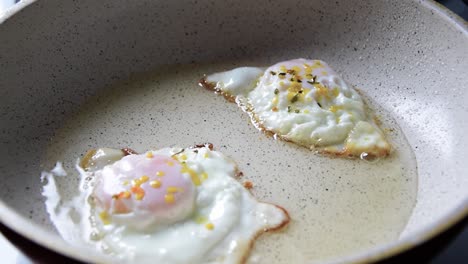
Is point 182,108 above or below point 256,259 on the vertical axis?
above

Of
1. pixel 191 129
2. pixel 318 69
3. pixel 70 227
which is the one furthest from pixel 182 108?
pixel 70 227

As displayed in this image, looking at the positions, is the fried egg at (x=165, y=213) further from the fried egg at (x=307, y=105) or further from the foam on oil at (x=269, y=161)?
the fried egg at (x=307, y=105)

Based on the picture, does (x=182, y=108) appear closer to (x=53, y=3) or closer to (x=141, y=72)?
(x=141, y=72)

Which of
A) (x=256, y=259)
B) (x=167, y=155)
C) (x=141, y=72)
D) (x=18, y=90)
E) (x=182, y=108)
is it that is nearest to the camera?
(x=256, y=259)

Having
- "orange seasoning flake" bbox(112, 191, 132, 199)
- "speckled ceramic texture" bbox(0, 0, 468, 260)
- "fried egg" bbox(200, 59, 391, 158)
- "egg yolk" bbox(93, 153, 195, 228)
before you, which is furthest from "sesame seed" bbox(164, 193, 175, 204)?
"fried egg" bbox(200, 59, 391, 158)

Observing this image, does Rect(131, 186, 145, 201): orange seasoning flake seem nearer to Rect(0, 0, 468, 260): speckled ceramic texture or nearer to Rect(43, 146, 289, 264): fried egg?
Rect(43, 146, 289, 264): fried egg

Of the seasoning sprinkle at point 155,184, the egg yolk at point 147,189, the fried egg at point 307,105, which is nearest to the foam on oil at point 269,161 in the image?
the fried egg at point 307,105

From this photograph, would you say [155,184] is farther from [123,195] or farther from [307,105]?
[307,105]
